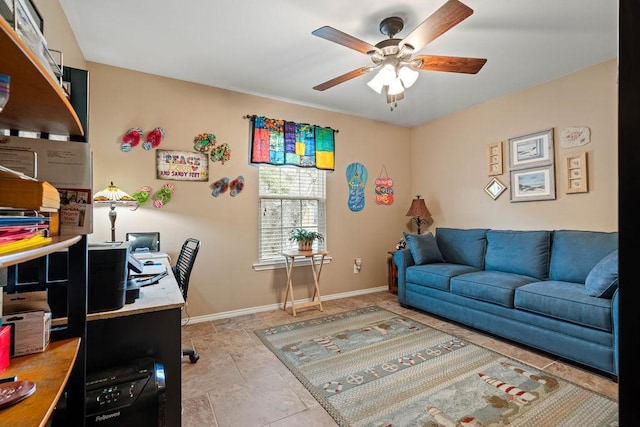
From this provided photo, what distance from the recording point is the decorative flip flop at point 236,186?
3.46 meters

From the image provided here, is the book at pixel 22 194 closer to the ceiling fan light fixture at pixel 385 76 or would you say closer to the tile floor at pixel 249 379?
the tile floor at pixel 249 379

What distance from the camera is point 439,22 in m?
1.75

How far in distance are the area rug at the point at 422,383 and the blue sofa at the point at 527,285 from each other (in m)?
0.34

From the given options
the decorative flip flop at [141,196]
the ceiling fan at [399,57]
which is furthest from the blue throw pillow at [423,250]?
the decorative flip flop at [141,196]

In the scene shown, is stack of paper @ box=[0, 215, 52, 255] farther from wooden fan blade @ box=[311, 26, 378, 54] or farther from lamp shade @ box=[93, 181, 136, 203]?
lamp shade @ box=[93, 181, 136, 203]

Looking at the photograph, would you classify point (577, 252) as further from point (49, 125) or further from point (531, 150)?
point (49, 125)

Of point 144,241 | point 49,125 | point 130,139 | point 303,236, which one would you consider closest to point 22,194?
point 49,125

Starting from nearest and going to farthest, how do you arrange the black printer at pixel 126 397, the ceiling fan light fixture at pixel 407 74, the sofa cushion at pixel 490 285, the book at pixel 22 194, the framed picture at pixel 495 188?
the book at pixel 22 194 → the black printer at pixel 126 397 → the ceiling fan light fixture at pixel 407 74 → the sofa cushion at pixel 490 285 → the framed picture at pixel 495 188

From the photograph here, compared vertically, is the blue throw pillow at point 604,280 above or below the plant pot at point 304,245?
below

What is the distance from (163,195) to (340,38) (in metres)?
2.30

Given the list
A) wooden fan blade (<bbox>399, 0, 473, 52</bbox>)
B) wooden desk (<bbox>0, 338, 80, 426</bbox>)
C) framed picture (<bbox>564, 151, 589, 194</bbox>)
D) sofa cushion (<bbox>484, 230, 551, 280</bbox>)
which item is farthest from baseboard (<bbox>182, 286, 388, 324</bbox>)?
wooden fan blade (<bbox>399, 0, 473, 52</bbox>)

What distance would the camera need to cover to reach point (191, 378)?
7.04 ft

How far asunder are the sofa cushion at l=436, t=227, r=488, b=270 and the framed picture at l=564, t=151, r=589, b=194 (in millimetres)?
937
